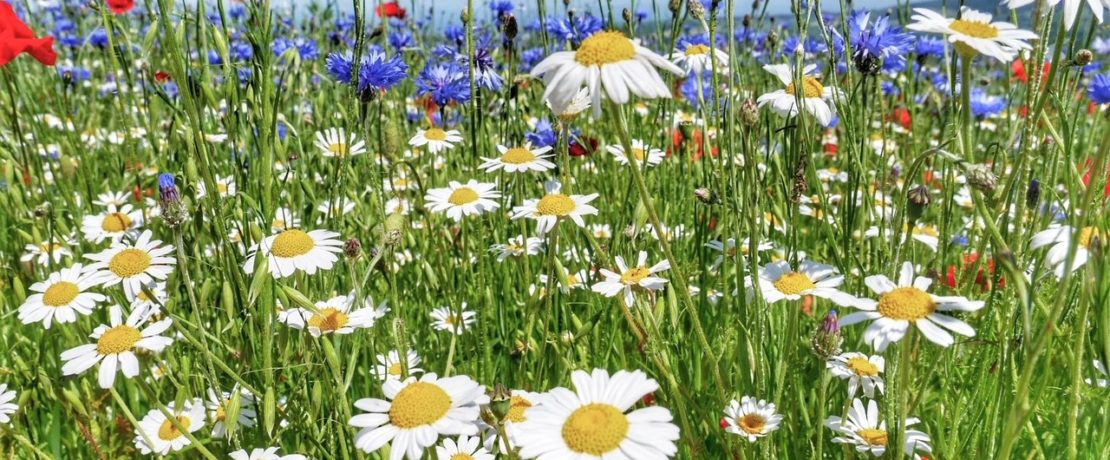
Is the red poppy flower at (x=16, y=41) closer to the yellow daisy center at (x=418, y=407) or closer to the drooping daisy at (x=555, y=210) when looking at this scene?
the drooping daisy at (x=555, y=210)

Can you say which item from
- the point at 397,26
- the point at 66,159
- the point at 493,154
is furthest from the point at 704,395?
the point at 397,26

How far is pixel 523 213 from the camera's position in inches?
53.5

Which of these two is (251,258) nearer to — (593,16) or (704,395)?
(704,395)

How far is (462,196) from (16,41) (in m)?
0.93

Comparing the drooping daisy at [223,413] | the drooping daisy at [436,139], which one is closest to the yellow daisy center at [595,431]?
the drooping daisy at [223,413]

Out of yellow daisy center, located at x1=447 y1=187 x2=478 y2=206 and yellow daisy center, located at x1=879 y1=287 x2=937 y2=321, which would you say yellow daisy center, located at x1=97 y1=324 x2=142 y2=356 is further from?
yellow daisy center, located at x1=879 y1=287 x2=937 y2=321

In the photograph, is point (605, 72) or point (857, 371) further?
point (857, 371)

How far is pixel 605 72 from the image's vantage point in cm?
86

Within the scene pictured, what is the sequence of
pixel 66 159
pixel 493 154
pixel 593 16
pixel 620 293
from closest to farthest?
pixel 620 293 → pixel 66 159 → pixel 593 16 → pixel 493 154

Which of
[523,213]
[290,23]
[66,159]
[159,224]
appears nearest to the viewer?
[523,213]

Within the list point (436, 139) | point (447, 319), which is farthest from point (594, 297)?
point (436, 139)

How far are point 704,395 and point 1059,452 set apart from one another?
0.65 metres

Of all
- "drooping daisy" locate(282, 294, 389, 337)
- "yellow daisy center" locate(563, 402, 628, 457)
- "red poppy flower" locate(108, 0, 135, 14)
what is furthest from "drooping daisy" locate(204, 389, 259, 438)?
"red poppy flower" locate(108, 0, 135, 14)

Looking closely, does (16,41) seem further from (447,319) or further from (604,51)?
(604,51)
